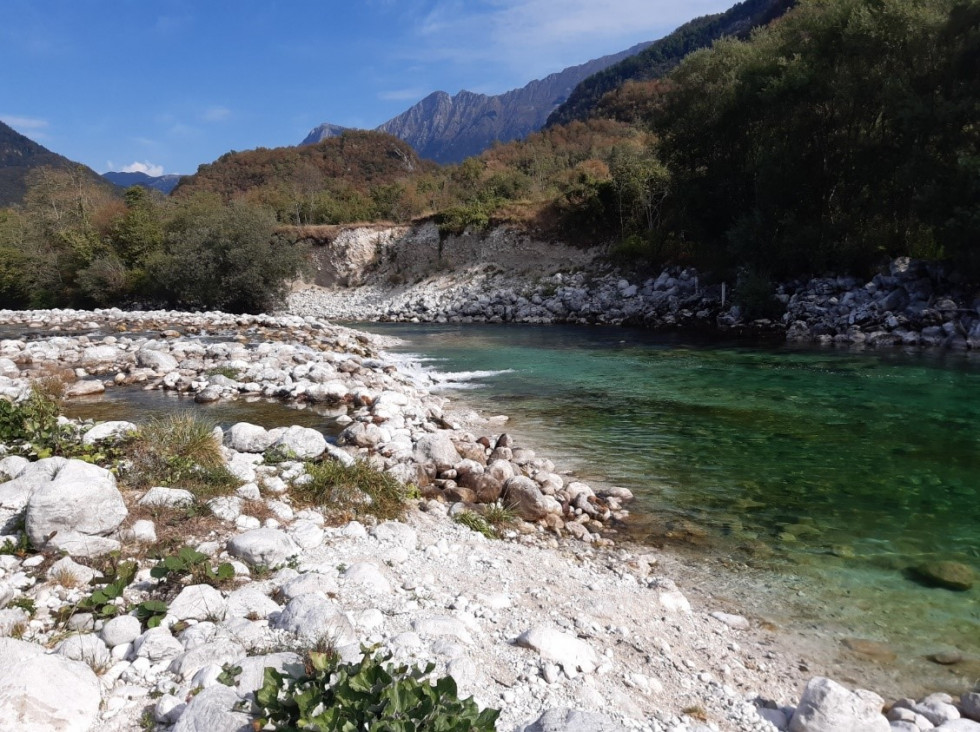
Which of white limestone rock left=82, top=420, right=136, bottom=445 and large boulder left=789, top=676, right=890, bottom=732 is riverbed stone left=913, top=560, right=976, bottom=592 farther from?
white limestone rock left=82, top=420, right=136, bottom=445

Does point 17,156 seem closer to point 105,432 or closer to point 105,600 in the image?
point 105,432

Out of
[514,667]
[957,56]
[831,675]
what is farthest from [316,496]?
[957,56]

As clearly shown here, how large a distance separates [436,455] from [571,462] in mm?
2093

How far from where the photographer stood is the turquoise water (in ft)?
16.0

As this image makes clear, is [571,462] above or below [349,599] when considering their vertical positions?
below

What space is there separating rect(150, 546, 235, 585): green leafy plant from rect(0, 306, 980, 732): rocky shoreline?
0.32 feet

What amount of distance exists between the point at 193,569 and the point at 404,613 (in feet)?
4.67

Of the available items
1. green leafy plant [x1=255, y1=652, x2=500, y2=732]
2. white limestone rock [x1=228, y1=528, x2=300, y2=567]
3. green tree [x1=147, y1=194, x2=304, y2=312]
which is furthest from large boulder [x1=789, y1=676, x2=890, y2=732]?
green tree [x1=147, y1=194, x2=304, y2=312]

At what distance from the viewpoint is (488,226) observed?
42375mm

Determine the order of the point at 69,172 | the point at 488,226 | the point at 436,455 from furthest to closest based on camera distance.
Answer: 1. the point at 69,172
2. the point at 488,226
3. the point at 436,455

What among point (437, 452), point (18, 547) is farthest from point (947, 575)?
point (18, 547)

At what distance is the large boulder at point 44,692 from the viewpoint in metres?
2.55

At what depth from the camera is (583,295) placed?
1253 inches

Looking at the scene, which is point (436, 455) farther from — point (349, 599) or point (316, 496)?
point (349, 599)
